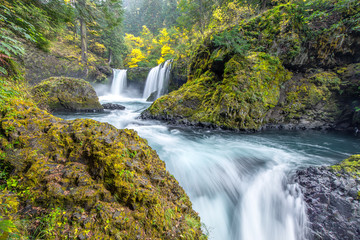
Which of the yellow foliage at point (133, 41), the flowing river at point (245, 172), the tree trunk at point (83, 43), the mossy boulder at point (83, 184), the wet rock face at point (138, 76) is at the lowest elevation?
the flowing river at point (245, 172)

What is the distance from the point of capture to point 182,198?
2.10 m

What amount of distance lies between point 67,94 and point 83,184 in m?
9.69

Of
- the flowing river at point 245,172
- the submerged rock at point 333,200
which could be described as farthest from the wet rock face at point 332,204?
the flowing river at point 245,172

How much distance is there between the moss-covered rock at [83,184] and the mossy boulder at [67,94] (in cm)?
851

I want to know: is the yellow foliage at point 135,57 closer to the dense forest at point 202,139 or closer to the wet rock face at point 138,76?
the wet rock face at point 138,76

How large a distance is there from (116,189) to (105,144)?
551mm

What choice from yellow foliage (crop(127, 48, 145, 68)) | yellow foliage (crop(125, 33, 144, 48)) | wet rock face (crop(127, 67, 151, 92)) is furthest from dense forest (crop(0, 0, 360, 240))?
yellow foliage (crop(125, 33, 144, 48))

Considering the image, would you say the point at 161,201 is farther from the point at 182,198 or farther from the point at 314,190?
the point at 314,190

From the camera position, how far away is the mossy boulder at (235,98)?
693 cm

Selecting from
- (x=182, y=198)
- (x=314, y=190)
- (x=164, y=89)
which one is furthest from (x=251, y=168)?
(x=164, y=89)

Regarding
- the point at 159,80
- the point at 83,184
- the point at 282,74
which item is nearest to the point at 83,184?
the point at 83,184

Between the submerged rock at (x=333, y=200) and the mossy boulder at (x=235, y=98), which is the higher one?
the mossy boulder at (x=235, y=98)

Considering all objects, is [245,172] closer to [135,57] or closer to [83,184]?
[83,184]

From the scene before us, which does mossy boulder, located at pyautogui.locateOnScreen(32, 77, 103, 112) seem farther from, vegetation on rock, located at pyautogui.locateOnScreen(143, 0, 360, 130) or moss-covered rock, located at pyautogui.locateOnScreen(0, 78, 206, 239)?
moss-covered rock, located at pyautogui.locateOnScreen(0, 78, 206, 239)
